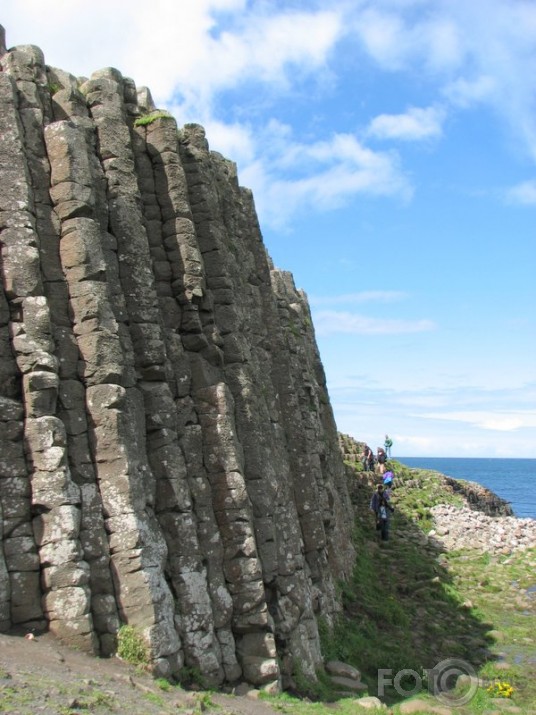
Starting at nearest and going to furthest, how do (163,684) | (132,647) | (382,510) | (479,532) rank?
(163,684)
(132,647)
(382,510)
(479,532)

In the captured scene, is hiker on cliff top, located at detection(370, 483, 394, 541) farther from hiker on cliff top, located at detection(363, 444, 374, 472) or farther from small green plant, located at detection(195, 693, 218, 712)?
small green plant, located at detection(195, 693, 218, 712)

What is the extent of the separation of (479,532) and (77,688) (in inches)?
1270

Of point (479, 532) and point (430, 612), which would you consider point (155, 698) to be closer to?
point (430, 612)

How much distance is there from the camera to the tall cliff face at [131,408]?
14664mm

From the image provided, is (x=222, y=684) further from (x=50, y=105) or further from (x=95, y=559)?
(x=50, y=105)

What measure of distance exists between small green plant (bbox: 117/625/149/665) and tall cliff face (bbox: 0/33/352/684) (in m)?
0.16

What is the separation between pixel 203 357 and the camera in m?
19.9

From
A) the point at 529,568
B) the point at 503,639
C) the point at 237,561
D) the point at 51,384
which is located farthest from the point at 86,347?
the point at 529,568

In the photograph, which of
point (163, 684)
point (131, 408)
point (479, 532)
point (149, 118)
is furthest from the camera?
point (479, 532)

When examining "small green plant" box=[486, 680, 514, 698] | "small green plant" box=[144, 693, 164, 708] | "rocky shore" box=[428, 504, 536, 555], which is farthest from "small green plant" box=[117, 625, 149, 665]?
"rocky shore" box=[428, 504, 536, 555]

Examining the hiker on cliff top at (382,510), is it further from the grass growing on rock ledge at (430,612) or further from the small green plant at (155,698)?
the small green plant at (155,698)

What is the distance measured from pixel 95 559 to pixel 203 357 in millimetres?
6690

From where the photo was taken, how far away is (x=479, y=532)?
1599 inches

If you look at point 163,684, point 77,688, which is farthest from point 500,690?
point 77,688
